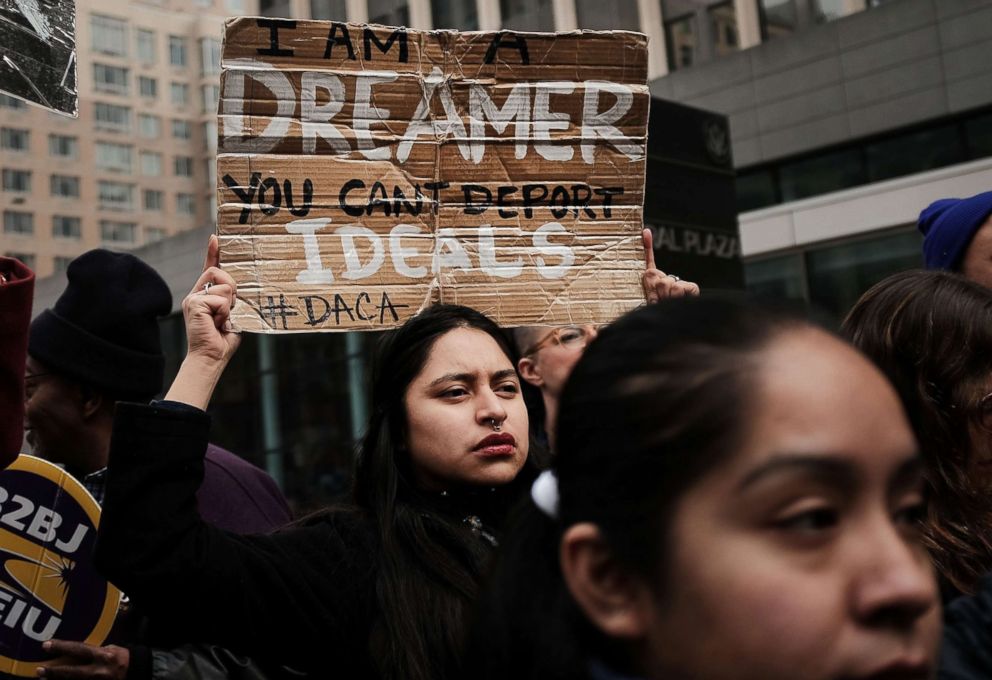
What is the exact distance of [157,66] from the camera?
66188 millimetres

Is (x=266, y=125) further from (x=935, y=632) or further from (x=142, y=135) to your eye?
(x=142, y=135)

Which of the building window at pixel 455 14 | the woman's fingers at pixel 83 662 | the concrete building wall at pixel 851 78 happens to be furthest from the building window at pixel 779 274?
the woman's fingers at pixel 83 662

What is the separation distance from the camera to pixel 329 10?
81.0 feet

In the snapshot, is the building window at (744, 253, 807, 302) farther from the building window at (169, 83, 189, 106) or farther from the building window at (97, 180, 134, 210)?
the building window at (169, 83, 189, 106)

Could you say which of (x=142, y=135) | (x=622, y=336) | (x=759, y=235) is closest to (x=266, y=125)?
(x=622, y=336)

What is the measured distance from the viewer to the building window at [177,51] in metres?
66.7

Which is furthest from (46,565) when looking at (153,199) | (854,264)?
(153,199)

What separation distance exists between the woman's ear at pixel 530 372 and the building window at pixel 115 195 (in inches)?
2497

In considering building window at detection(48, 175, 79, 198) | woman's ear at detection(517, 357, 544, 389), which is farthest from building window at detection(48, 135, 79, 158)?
woman's ear at detection(517, 357, 544, 389)

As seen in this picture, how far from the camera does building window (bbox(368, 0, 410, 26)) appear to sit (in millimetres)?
23125

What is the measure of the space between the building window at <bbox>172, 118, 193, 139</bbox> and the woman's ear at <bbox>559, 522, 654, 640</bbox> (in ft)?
226

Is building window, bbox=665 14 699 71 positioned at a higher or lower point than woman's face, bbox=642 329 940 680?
higher

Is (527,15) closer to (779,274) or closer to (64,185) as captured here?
(779,274)

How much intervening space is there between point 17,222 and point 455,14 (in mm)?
44508
